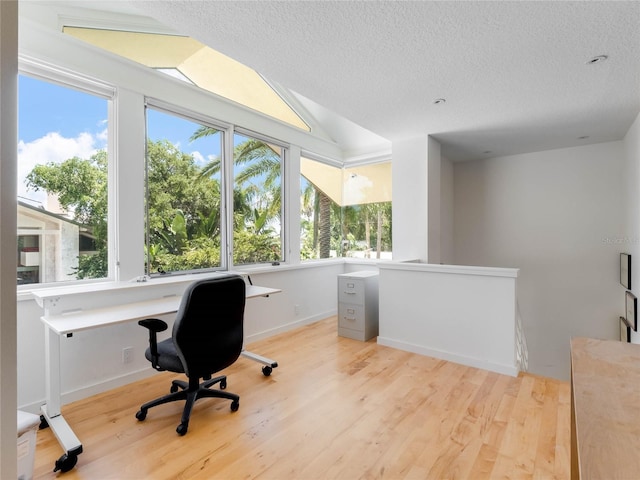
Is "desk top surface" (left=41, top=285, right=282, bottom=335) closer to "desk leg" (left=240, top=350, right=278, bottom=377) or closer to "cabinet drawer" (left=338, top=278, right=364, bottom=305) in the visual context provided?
"desk leg" (left=240, top=350, right=278, bottom=377)

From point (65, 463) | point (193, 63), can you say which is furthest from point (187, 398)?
point (193, 63)

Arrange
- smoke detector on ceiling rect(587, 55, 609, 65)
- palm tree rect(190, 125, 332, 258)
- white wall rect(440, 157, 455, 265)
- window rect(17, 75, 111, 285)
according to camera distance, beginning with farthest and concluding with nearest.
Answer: white wall rect(440, 157, 455, 265), palm tree rect(190, 125, 332, 258), window rect(17, 75, 111, 285), smoke detector on ceiling rect(587, 55, 609, 65)

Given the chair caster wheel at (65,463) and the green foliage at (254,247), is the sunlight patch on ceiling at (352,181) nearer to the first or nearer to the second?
the green foliage at (254,247)

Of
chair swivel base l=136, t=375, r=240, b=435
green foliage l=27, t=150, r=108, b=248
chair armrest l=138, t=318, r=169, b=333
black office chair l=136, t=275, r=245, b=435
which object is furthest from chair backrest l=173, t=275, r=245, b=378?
green foliage l=27, t=150, r=108, b=248

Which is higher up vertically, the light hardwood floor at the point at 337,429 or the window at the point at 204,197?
the window at the point at 204,197

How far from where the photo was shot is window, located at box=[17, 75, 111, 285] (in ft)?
7.77

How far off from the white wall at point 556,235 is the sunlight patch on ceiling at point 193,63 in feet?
11.6

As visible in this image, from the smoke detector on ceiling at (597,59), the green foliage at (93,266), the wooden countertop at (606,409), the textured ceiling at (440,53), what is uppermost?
the textured ceiling at (440,53)

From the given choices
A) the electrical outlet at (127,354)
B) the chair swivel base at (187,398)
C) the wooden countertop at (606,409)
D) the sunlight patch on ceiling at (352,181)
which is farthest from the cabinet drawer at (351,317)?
the wooden countertop at (606,409)

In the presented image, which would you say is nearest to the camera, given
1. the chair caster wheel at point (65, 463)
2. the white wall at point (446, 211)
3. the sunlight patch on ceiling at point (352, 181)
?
the chair caster wheel at point (65, 463)

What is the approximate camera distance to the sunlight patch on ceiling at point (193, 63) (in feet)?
9.55

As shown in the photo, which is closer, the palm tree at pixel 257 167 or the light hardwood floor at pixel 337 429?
the light hardwood floor at pixel 337 429

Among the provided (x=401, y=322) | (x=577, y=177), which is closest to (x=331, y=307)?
(x=401, y=322)

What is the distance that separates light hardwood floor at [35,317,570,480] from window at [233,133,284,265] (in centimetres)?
155
